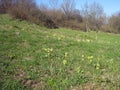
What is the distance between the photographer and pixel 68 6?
35125 mm

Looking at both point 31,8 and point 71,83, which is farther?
point 31,8

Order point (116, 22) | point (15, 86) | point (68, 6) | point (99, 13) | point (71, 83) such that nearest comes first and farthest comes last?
1. point (15, 86)
2. point (71, 83)
3. point (99, 13)
4. point (116, 22)
5. point (68, 6)

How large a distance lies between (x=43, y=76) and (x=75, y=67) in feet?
3.46

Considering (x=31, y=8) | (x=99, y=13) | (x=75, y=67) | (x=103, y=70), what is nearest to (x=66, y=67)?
(x=75, y=67)

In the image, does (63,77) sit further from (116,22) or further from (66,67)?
(116,22)

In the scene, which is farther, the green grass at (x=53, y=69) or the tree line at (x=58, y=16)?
the tree line at (x=58, y=16)

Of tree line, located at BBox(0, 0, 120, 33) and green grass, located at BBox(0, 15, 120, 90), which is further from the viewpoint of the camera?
tree line, located at BBox(0, 0, 120, 33)

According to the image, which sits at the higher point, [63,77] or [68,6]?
[68,6]

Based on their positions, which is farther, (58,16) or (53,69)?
(58,16)

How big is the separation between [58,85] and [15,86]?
0.90 meters

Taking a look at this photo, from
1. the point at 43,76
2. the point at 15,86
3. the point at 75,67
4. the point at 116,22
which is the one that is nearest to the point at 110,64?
the point at 75,67

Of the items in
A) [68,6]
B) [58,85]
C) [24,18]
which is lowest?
[58,85]

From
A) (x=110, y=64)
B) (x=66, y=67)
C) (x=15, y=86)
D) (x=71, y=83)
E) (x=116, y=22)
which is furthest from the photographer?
(x=116, y=22)

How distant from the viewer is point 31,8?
70.1ft
